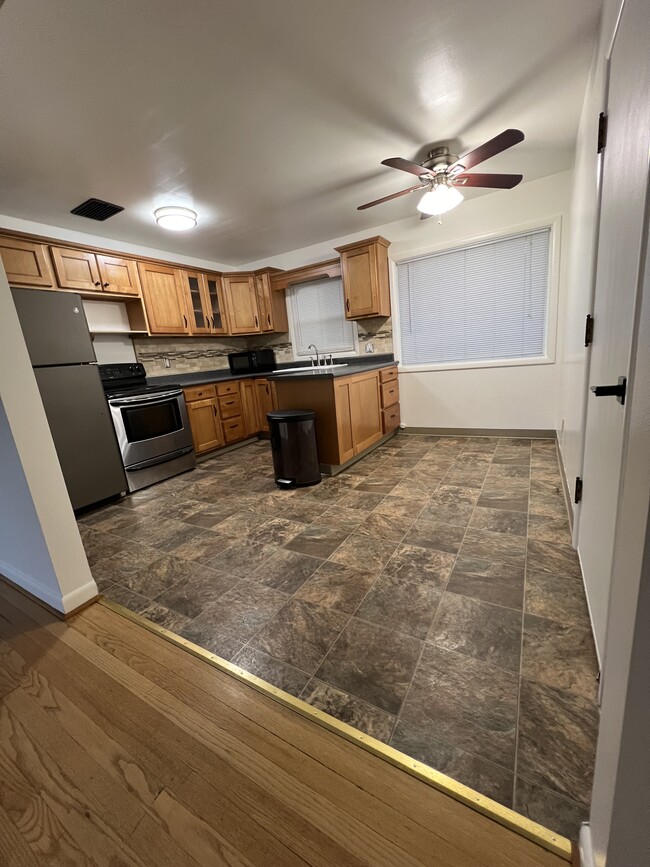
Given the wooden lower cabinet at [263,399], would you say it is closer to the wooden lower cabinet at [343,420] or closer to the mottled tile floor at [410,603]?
the wooden lower cabinet at [343,420]

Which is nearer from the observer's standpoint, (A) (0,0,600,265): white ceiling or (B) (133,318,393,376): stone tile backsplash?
(A) (0,0,600,265): white ceiling

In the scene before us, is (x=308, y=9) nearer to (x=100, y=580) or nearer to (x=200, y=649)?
(x=200, y=649)

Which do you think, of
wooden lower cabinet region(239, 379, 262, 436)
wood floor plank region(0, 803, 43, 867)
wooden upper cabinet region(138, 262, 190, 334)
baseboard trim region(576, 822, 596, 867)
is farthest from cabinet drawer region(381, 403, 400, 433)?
wood floor plank region(0, 803, 43, 867)

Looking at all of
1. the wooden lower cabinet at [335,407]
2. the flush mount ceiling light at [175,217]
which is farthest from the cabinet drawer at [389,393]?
the flush mount ceiling light at [175,217]

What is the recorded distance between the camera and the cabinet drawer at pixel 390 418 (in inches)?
157

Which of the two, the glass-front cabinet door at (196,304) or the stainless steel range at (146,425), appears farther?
the glass-front cabinet door at (196,304)

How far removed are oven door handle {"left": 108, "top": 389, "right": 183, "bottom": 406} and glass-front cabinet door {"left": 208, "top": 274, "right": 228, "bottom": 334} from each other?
1355 mm

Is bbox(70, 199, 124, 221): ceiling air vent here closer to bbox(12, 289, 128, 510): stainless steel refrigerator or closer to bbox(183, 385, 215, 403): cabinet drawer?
bbox(12, 289, 128, 510): stainless steel refrigerator

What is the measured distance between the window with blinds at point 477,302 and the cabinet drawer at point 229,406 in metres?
2.32

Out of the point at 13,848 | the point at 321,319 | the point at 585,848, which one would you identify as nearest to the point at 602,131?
the point at 585,848

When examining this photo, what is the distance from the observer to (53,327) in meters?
2.64

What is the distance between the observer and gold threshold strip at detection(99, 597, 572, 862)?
0.77 metres

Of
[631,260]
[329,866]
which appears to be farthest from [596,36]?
[329,866]

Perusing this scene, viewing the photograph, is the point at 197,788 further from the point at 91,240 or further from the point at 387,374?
the point at 91,240
